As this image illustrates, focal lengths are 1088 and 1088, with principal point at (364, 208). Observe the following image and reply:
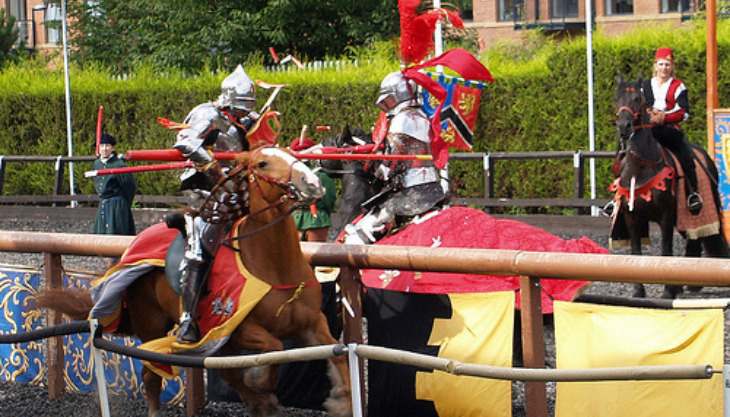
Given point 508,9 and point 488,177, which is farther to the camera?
point 508,9

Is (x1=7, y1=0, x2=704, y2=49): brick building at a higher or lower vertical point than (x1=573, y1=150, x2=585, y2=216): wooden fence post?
higher

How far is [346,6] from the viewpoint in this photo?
23781 mm

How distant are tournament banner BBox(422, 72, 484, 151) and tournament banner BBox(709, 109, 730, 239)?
5.59 m

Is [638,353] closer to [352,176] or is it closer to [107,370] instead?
[107,370]

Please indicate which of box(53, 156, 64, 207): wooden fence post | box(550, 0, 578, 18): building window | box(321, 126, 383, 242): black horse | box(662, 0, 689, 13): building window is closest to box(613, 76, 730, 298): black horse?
box(321, 126, 383, 242): black horse

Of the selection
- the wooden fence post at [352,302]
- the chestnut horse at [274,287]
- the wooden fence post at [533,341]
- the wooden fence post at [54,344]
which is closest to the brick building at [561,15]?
the wooden fence post at [54,344]

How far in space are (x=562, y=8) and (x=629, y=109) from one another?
913 inches

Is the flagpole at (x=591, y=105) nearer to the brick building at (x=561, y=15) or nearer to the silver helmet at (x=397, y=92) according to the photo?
the silver helmet at (x=397, y=92)

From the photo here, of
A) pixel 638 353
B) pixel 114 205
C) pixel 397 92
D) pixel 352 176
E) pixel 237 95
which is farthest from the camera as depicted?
pixel 114 205

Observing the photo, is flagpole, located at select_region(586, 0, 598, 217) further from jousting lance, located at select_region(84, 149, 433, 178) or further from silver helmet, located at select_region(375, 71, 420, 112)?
jousting lance, located at select_region(84, 149, 433, 178)

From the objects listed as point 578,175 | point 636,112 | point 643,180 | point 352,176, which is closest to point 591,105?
point 578,175

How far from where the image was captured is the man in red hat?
9320 mm

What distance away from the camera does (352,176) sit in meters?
8.15

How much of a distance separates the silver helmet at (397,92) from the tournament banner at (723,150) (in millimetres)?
6371
